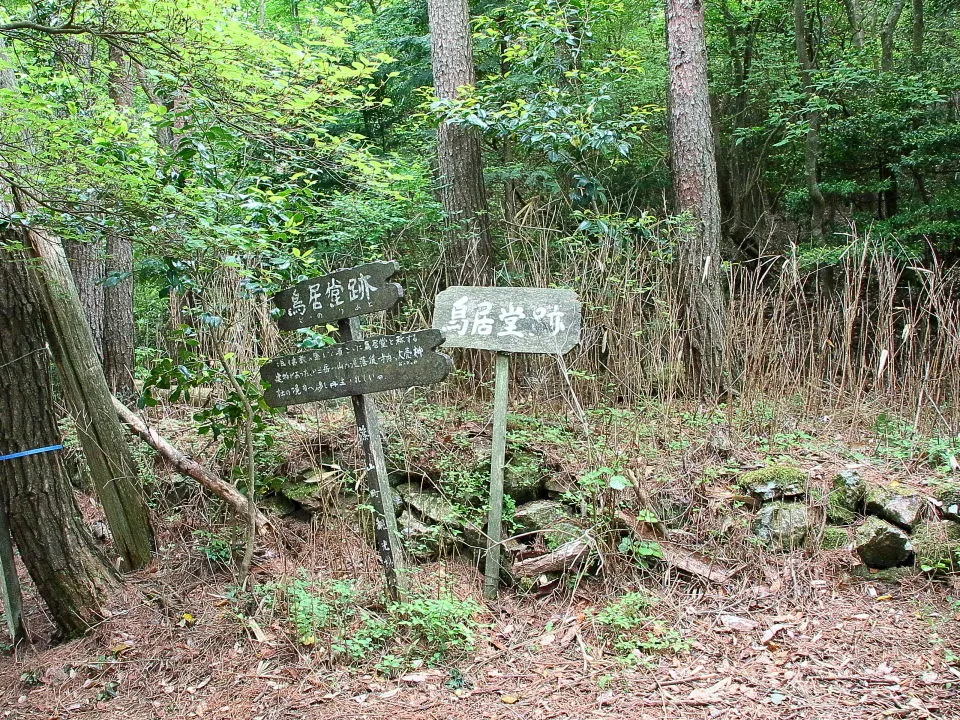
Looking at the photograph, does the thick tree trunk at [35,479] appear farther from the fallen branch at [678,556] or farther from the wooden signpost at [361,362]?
the fallen branch at [678,556]

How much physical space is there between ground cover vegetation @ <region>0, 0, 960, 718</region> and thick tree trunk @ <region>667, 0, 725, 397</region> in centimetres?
3

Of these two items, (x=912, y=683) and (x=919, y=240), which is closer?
(x=912, y=683)

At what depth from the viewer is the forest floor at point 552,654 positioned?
9.75 feet

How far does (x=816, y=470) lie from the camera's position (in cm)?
405

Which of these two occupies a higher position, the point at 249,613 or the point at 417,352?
the point at 417,352

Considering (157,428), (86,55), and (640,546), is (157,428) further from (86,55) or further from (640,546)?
(86,55)

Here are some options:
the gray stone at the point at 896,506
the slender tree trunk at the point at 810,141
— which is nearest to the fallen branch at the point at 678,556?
the gray stone at the point at 896,506

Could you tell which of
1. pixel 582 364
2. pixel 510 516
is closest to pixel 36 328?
pixel 510 516

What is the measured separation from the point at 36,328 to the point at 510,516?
9.28ft

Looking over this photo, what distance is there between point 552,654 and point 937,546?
2047mm

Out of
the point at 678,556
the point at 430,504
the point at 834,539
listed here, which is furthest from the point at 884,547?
the point at 430,504

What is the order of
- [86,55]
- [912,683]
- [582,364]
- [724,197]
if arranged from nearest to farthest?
[912,683]
[582,364]
[86,55]
[724,197]

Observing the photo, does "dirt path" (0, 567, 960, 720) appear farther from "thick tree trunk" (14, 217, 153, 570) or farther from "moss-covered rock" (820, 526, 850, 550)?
"thick tree trunk" (14, 217, 153, 570)

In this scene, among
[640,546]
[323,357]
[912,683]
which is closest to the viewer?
[912,683]
